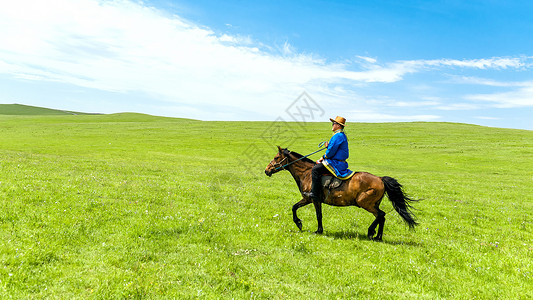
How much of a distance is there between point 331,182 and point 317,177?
55cm

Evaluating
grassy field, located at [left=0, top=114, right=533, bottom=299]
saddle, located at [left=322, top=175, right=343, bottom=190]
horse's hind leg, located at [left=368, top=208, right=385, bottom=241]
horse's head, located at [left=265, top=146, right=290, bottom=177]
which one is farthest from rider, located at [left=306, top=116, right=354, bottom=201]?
grassy field, located at [left=0, top=114, right=533, bottom=299]

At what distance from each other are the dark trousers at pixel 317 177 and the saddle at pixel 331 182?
0.19 meters

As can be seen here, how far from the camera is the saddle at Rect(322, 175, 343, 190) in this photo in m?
10.6

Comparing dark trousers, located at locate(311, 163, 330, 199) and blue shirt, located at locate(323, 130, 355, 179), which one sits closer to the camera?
blue shirt, located at locate(323, 130, 355, 179)

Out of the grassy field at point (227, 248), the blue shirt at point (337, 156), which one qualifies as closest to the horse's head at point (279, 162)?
the blue shirt at point (337, 156)

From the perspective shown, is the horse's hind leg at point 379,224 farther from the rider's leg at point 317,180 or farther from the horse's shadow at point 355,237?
→ the rider's leg at point 317,180

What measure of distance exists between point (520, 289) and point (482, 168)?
140 feet

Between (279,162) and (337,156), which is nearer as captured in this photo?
(337,156)

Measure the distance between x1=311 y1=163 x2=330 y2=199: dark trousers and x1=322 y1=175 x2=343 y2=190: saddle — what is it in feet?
0.62

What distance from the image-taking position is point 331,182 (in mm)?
10734

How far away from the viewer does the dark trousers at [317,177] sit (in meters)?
10.7

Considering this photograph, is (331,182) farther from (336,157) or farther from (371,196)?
(371,196)

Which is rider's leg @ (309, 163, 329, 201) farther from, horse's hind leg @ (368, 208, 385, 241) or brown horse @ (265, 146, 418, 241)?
horse's hind leg @ (368, 208, 385, 241)

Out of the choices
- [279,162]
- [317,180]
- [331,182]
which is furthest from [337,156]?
[279,162]
